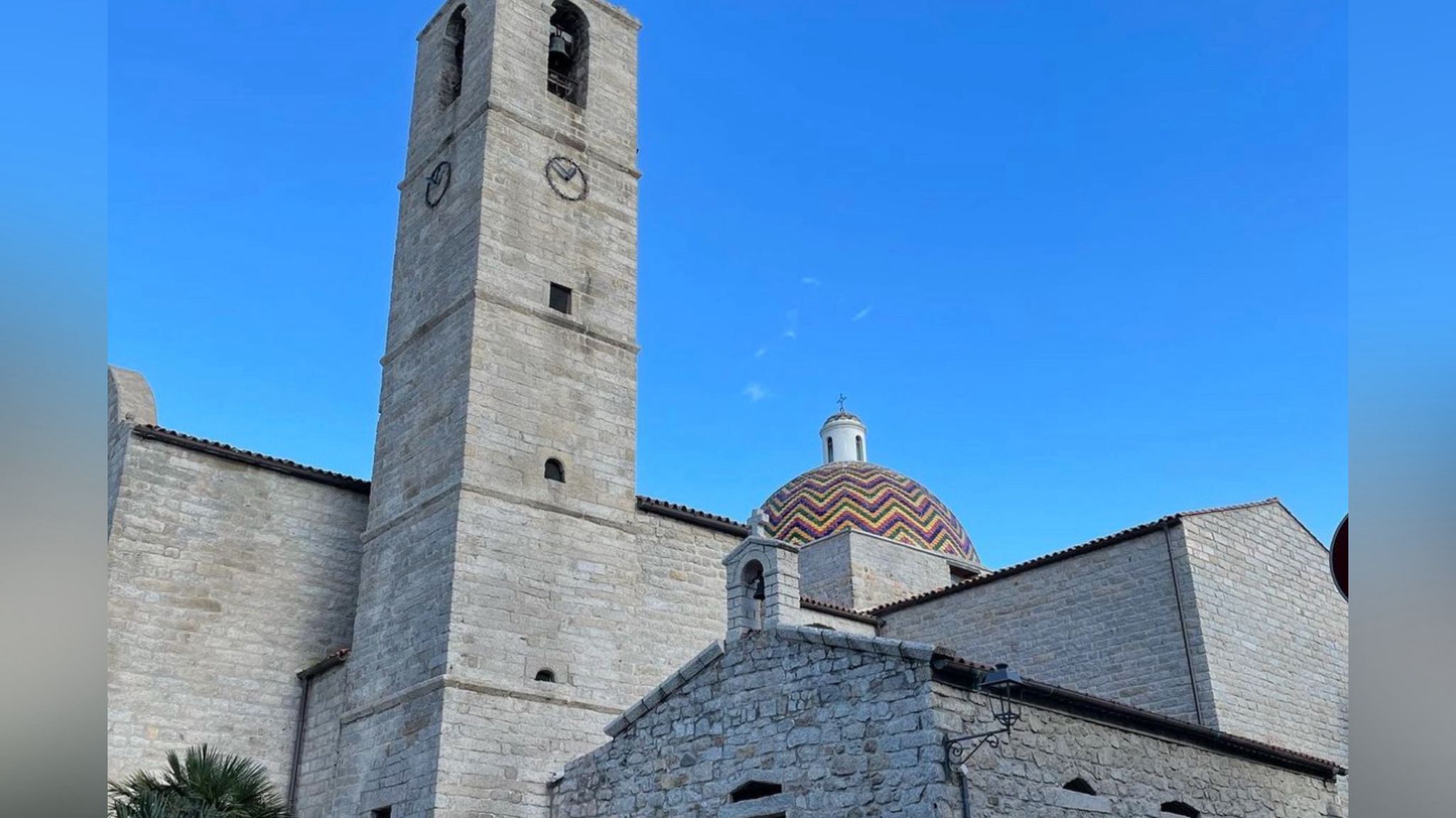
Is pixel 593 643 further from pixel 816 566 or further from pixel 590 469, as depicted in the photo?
pixel 816 566

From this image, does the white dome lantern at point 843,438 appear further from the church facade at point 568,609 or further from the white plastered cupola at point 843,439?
the church facade at point 568,609

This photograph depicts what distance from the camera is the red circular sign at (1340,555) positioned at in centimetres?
255

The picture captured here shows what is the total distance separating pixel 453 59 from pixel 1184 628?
1339cm

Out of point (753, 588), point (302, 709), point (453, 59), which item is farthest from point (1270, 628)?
point (453, 59)

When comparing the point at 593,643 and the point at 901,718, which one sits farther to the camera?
the point at 593,643

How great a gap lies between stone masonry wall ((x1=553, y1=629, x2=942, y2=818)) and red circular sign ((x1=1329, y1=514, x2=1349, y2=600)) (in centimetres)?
649

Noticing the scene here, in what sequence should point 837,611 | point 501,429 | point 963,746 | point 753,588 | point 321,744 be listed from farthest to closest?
point 837,611 → point 321,744 → point 501,429 → point 753,588 → point 963,746

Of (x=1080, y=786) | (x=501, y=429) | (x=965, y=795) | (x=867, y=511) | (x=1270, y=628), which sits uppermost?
(x=867, y=511)

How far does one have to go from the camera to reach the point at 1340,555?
105 inches

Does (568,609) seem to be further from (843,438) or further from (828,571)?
(843,438)

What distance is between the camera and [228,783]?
38.5ft
